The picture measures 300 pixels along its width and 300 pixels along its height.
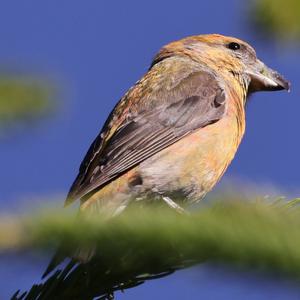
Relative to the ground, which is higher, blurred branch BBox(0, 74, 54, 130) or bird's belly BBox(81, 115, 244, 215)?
bird's belly BBox(81, 115, 244, 215)

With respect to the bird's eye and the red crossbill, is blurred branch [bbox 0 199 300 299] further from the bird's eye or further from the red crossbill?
the bird's eye

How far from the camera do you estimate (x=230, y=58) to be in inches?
251

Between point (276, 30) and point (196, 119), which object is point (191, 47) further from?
point (276, 30)

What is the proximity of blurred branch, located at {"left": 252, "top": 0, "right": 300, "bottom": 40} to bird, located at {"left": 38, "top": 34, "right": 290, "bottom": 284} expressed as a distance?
8.71 ft

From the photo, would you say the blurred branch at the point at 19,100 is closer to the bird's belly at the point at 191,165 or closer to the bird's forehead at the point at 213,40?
the bird's belly at the point at 191,165

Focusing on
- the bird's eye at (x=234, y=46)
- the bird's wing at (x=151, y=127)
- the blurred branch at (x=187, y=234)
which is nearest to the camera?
the blurred branch at (x=187, y=234)

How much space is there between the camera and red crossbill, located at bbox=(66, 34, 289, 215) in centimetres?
460

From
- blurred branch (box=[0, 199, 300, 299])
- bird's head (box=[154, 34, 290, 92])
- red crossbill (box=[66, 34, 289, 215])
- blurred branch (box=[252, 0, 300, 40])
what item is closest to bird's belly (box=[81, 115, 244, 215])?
red crossbill (box=[66, 34, 289, 215])

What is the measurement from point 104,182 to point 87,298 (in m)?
2.42

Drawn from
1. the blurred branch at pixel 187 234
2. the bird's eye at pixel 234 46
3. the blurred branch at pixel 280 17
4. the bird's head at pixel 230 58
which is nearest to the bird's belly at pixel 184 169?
the bird's head at pixel 230 58

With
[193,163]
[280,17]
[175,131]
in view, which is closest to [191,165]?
[193,163]

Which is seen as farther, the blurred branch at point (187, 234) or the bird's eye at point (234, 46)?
the bird's eye at point (234, 46)

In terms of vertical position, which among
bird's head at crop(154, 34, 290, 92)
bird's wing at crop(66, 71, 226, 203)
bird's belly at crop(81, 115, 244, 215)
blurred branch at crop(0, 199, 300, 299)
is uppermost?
bird's head at crop(154, 34, 290, 92)

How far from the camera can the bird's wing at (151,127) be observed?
4535 millimetres
